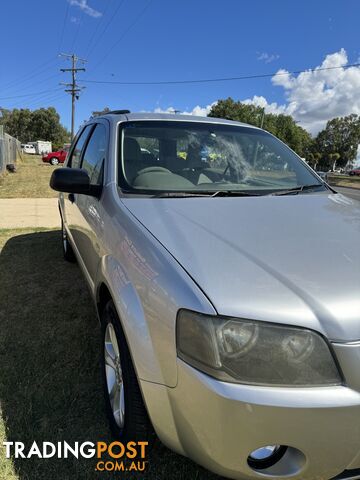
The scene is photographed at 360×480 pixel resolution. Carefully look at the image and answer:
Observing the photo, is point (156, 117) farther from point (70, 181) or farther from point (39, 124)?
point (39, 124)

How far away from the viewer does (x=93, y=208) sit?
2.83m

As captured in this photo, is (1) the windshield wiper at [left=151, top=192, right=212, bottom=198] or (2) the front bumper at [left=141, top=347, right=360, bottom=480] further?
(1) the windshield wiper at [left=151, top=192, right=212, bottom=198]

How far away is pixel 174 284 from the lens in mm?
1548

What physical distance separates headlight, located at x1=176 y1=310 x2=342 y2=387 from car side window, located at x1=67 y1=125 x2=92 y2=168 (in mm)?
3088

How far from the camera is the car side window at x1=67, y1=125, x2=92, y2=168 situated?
4.09 m

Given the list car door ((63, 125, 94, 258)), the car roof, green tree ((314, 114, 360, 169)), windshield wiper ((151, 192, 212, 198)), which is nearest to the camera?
windshield wiper ((151, 192, 212, 198))

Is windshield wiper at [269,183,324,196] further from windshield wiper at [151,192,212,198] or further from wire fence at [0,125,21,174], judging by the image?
wire fence at [0,125,21,174]

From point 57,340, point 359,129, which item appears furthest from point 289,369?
point 359,129

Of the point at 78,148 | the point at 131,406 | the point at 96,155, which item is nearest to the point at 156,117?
the point at 96,155

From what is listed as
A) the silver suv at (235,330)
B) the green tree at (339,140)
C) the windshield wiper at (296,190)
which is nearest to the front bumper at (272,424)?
the silver suv at (235,330)

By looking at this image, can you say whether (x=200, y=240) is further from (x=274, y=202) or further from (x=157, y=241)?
(x=274, y=202)

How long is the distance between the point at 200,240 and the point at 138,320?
443mm

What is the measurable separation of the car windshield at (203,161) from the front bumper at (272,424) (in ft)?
4.65

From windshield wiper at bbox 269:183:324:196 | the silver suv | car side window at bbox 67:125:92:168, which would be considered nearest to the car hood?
the silver suv
